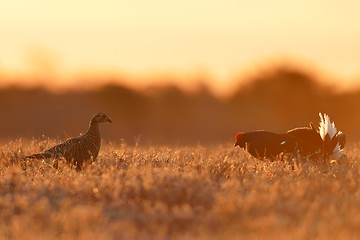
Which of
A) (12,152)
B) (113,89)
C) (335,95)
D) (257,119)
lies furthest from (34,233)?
(335,95)

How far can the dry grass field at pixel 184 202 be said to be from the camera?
29.7 ft

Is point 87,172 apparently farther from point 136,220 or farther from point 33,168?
point 136,220

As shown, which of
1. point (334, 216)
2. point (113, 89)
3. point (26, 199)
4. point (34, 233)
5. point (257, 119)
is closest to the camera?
point (34, 233)

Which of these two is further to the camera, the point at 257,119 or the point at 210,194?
the point at 257,119

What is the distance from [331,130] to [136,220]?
286 inches

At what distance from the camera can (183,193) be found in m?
10.8

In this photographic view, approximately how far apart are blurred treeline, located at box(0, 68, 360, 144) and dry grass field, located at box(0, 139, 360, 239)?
77.3ft

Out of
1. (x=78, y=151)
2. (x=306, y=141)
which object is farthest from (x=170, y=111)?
(x=78, y=151)

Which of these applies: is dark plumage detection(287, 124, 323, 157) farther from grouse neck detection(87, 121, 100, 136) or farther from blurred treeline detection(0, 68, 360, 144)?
blurred treeline detection(0, 68, 360, 144)

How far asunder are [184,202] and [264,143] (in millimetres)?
5693

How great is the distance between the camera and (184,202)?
1063 cm

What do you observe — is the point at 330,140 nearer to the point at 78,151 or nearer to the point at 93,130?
the point at 93,130

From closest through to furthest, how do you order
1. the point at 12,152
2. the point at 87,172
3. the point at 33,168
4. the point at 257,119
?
the point at 87,172 → the point at 33,168 → the point at 12,152 → the point at 257,119

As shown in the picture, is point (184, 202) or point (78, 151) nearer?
point (184, 202)
